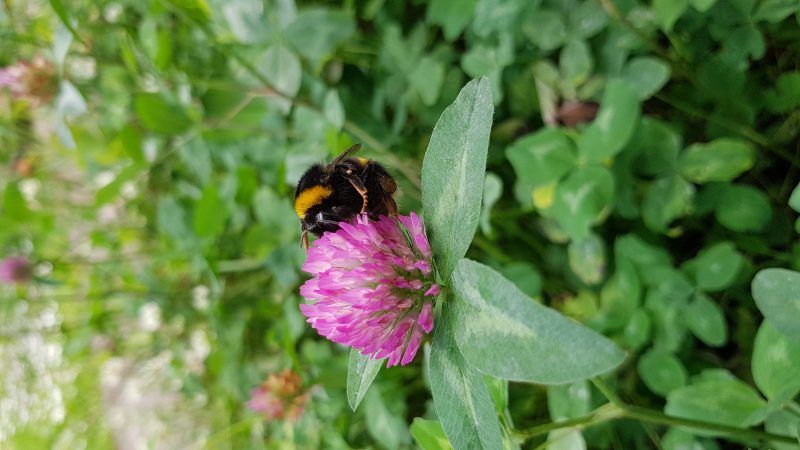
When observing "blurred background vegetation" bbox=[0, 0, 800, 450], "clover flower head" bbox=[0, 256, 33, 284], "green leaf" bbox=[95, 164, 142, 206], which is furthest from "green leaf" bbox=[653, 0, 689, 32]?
"clover flower head" bbox=[0, 256, 33, 284]

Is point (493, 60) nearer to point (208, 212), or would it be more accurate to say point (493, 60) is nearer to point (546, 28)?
point (546, 28)

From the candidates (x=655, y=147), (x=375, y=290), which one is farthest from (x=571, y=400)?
(x=375, y=290)

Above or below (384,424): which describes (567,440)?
above

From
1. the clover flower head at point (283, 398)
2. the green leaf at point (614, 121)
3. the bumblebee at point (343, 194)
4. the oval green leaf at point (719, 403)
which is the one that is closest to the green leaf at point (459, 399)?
the bumblebee at point (343, 194)

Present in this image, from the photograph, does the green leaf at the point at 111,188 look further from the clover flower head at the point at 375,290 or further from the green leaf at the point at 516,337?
the green leaf at the point at 516,337

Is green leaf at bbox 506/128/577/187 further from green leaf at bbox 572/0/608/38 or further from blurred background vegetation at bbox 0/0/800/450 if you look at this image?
green leaf at bbox 572/0/608/38

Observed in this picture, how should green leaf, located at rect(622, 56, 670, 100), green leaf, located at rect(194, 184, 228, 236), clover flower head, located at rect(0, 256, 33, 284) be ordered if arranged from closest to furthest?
1. green leaf, located at rect(622, 56, 670, 100)
2. green leaf, located at rect(194, 184, 228, 236)
3. clover flower head, located at rect(0, 256, 33, 284)

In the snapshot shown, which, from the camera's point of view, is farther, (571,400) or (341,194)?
(571,400)
